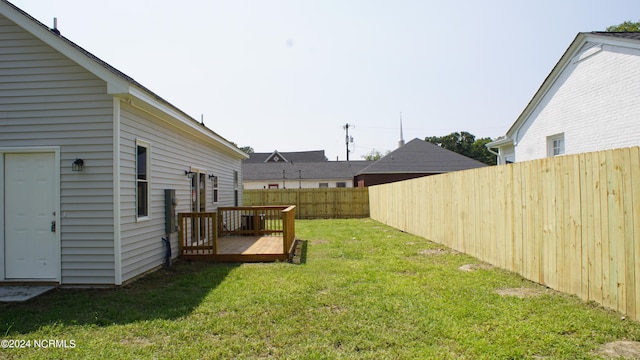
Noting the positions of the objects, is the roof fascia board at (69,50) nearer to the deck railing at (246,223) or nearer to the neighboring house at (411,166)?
the deck railing at (246,223)

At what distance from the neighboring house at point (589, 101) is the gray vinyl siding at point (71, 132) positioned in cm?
997

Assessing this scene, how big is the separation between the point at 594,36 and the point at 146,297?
10.8 m

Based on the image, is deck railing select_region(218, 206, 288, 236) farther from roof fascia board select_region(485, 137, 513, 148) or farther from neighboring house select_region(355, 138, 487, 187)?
neighboring house select_region(355, 138, 487, 187)

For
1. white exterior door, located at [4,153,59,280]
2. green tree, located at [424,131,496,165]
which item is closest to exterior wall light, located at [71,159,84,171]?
white exterior door, located at [4,153,59,280]

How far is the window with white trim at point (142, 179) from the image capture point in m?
6.71

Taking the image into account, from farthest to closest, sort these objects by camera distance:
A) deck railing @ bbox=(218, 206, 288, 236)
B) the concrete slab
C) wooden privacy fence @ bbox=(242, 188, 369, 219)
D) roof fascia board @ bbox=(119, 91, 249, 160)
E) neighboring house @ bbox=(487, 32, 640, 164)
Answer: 1. wooden privacy fence @ bbox=(242, 188, 369, 219)
2. deck railing @ bbox=(218, 206, 288, 236)
3. neighboring house @ bbox=(487, 32, 640, 164)
4. roof fascia board @ bbox=(119, 91, 249, 160)
5. the concrete slab

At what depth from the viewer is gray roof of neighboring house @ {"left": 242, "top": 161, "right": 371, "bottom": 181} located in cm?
3167

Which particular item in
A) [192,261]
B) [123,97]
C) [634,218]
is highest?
[123,97]

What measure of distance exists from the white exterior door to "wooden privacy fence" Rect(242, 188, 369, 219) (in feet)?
52.3

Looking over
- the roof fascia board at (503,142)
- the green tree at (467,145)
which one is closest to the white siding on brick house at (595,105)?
the roof fascia board at (503,142)

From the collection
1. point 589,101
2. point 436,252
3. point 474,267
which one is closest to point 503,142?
point 589,101

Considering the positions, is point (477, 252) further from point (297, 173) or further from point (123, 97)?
point (297, 173)

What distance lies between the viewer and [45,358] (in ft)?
11.3

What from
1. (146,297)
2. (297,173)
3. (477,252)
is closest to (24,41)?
(146,297)
